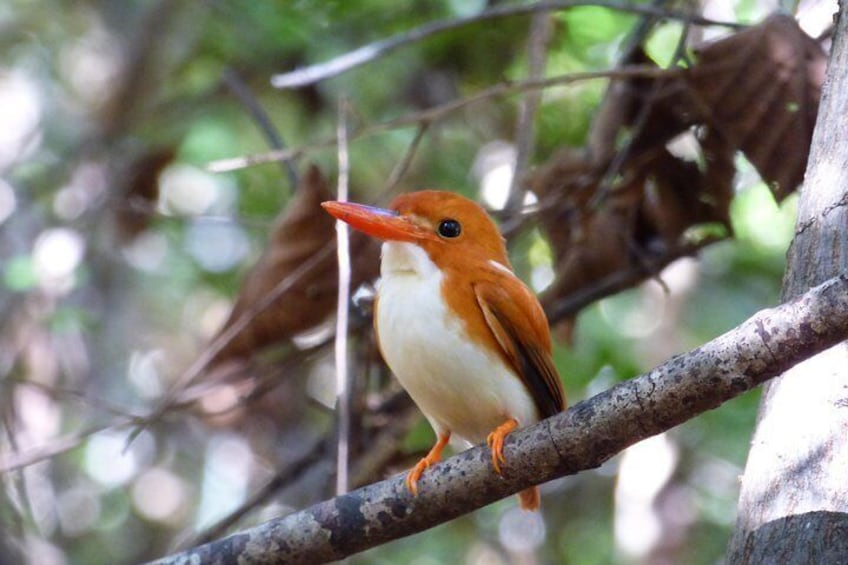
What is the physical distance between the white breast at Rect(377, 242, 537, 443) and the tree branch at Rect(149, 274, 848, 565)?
414 mm

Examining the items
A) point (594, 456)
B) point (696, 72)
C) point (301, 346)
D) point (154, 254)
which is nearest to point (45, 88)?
point (154, 254)

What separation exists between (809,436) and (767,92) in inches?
57.2

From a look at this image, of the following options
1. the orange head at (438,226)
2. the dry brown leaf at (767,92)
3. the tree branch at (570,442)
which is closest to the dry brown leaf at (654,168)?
the dry brown leaf at (767,92)

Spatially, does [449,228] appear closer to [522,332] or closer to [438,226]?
[438,226]

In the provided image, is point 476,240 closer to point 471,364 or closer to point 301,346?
point 471,364

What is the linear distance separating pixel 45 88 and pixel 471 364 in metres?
4.66

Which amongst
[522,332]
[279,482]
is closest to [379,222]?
[522,332]

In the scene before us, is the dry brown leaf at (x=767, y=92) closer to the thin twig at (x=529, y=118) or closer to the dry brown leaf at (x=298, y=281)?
the thin twig at (x=529, y=118)

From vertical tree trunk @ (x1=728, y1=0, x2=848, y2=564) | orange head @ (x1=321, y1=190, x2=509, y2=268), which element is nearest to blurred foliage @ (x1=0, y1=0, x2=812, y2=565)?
orange head @ (x1=321, y1=190, x2=509, y2=268)

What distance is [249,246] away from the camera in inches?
276

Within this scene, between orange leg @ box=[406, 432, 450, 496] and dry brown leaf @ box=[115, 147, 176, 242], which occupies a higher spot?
dry brown leaf @ box=[115, 147, 176, 242]

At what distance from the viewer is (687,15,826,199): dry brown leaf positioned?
3.37 m

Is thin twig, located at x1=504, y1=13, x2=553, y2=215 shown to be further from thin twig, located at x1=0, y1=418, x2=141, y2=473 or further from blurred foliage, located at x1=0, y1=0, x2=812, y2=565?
thin twig, located at x1=0, y1=418, x2=141, y2=473

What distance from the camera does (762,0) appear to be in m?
5.67
